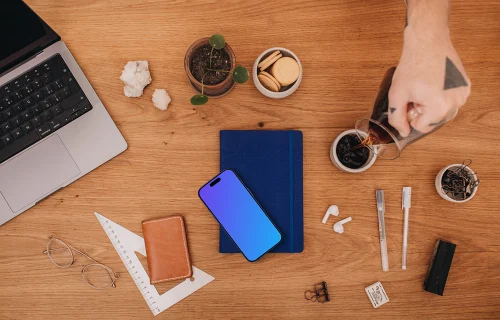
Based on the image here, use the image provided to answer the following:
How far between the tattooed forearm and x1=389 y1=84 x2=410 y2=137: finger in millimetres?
80

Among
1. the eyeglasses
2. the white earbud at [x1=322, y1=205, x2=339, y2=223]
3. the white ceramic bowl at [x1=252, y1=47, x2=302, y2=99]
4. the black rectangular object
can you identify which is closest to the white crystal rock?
the white ceramic bowl at [x1=252, y1=47, x2=302, y2=99]

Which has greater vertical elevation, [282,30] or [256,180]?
[282,30]

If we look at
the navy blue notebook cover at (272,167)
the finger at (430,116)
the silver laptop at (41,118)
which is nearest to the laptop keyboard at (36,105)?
the silver laptop at (41,118)

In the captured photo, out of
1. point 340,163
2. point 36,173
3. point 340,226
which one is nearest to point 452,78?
point 340,163

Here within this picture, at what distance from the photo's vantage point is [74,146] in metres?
0.88

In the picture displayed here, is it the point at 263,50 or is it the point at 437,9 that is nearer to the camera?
the point at 437,9

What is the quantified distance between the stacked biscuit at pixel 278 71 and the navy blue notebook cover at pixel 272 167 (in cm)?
11

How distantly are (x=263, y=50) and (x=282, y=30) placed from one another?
0.06 metres

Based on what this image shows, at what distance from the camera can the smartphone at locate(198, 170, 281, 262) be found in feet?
2.81

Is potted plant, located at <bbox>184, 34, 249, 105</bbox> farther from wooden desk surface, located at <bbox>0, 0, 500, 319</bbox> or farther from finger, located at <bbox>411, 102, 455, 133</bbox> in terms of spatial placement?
finger, located at <bbox>411, 102, 455, 133</bbox>

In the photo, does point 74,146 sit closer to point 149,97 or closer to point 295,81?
point 149,97

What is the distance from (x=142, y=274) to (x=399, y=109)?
64 centimetres

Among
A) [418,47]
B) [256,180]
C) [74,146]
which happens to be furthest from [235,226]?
[418,47]

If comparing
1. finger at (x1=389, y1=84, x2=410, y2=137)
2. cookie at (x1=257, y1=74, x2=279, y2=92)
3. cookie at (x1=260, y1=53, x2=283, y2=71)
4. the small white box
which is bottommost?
the small white box
